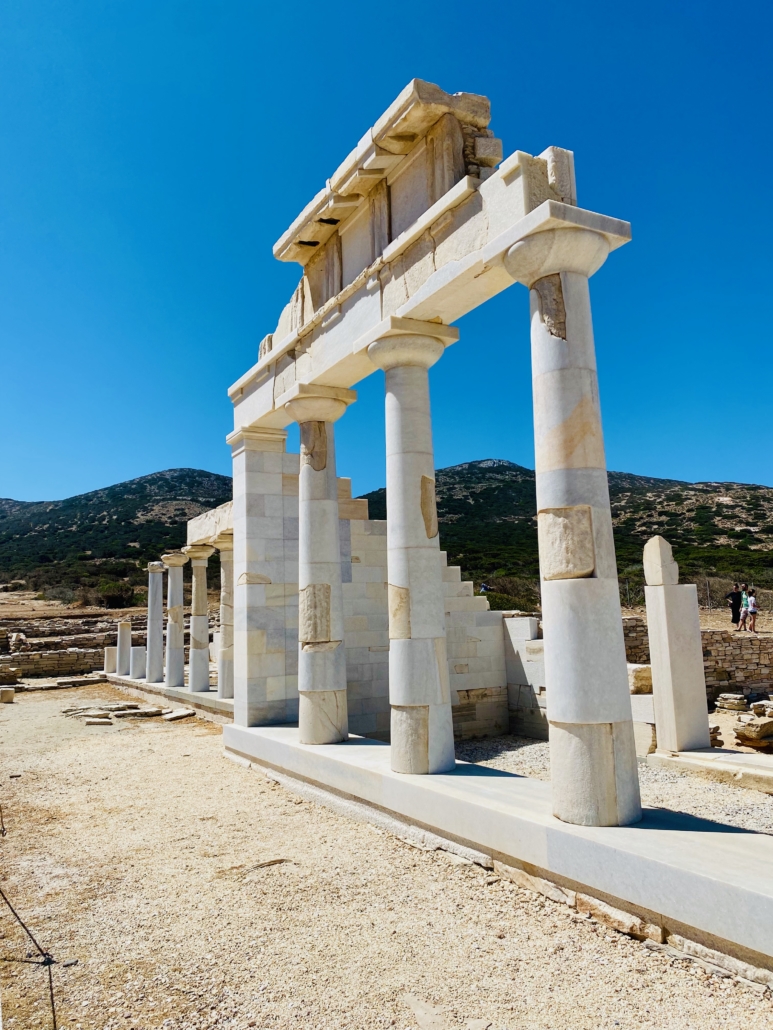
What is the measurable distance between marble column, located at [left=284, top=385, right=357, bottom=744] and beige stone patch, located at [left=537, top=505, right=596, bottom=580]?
13.4 ft

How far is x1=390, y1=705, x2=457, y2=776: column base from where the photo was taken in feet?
22.1

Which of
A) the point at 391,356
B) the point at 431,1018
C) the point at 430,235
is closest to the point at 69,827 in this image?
the point at 431,1018

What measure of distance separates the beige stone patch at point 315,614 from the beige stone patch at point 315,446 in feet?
5.02

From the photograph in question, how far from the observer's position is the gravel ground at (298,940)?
3578 millimetres

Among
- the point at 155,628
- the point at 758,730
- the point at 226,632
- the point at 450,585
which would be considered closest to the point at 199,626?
the point at 226,632

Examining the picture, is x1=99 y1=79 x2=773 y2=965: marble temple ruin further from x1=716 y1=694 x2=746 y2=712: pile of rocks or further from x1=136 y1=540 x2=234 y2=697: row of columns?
x1=716 y1=694 x2=746 y2=712: pile of rocks

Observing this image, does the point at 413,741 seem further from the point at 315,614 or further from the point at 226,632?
the point at 226,632

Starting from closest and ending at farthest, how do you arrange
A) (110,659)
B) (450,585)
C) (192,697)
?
(450,585) < (192,697) < (110,659)

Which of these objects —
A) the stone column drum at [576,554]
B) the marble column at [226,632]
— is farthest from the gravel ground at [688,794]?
the marble column at [226,632]

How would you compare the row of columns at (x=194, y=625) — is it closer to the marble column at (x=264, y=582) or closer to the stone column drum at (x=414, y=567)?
the marble column at (x=264, y=582)

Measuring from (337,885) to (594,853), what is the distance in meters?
2.03

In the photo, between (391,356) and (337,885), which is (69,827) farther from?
(391,356)

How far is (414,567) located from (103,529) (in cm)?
7110

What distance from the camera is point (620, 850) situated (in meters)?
4.33
